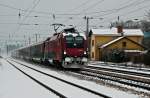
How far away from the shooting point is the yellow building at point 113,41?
7100 centimetres

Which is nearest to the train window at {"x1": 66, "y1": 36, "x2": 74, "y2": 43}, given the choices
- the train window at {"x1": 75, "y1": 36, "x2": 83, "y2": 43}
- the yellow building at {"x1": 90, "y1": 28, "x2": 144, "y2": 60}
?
the train window at {"x1": 75, "y1": 36, "x2": 83, "y2": 43}

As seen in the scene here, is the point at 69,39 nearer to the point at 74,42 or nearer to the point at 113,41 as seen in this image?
the point at 74,42

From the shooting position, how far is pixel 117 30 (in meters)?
77.2

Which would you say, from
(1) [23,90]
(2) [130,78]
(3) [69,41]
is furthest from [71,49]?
(1) [23,90]

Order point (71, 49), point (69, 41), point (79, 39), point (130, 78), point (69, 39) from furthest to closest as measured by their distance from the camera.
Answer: point (79, 39)
point (69, 39)
point (69, 41)
point (71, 49)
point (130, 78)

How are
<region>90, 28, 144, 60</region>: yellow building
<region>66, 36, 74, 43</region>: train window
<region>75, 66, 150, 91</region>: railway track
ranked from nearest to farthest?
<region>75, 66, 150, 91</region>: railway track → <region>66, 36, 74, 43</region>: train window → <region>90, 28, 144, 60</region>: yellow building

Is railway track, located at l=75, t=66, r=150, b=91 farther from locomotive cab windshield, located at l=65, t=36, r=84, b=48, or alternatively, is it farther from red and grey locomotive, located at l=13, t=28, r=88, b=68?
locomotive cab windshield, located at l=65, t=36, r=84, b=48

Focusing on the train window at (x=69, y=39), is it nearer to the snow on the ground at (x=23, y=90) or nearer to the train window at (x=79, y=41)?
the train window at (x=79, y=41)

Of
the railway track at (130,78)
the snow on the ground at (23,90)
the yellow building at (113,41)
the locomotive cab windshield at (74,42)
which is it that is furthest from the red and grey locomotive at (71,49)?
the yellow building at (113,41)

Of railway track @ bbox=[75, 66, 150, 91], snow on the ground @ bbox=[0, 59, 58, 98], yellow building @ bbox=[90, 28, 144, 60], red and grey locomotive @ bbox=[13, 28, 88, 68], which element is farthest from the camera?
yellow building @ bbox=[90, 28, 144, 60]

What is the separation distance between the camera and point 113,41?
7075 centimetres

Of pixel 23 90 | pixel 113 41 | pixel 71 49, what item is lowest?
pixel 23 90

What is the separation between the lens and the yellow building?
7100 centimetres

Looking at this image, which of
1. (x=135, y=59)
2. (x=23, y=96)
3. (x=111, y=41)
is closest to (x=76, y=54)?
(x=23, y=96)
